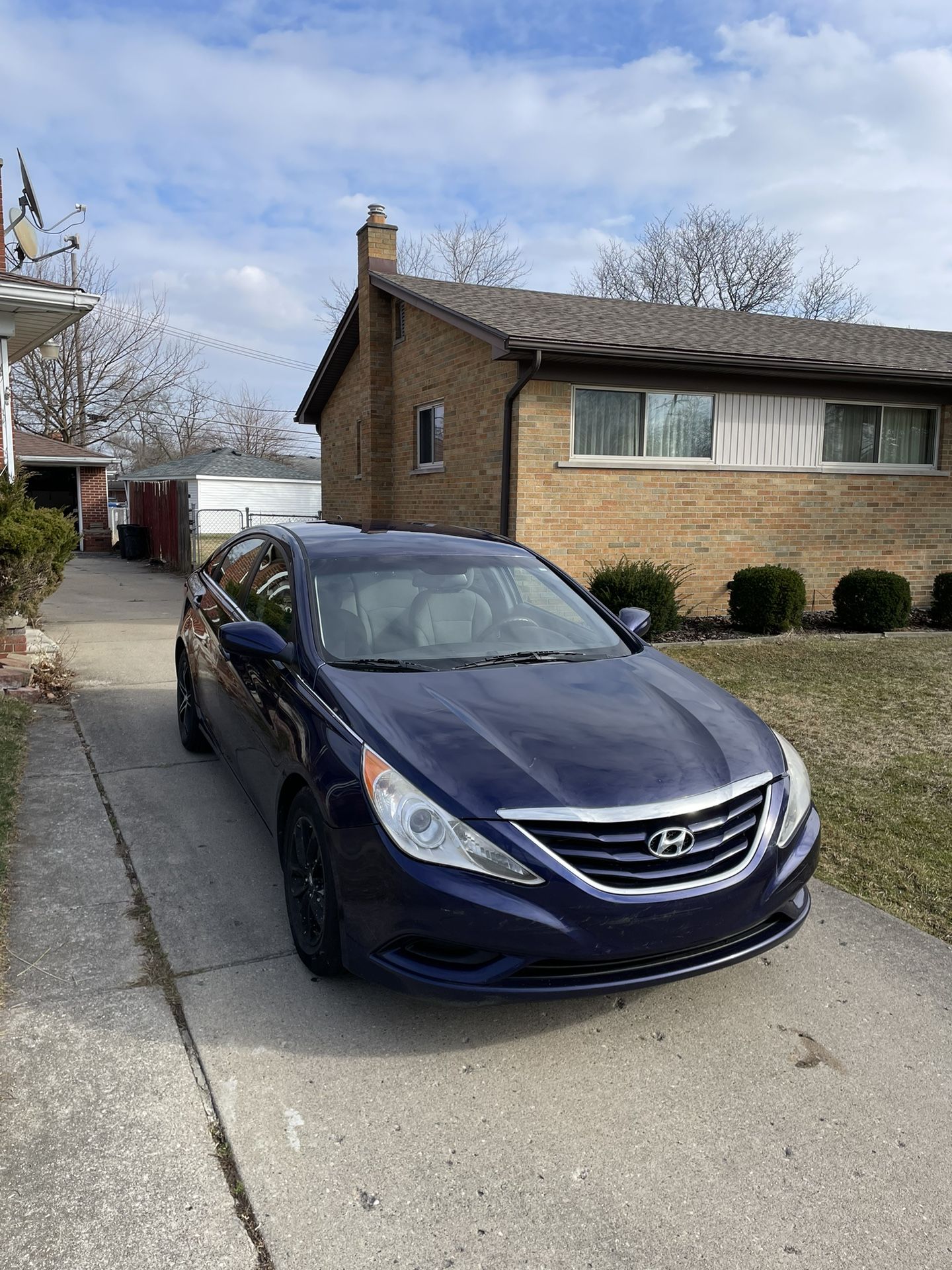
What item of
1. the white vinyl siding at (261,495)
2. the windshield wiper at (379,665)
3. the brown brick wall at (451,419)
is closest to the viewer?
the windshield wiper at (379,665)

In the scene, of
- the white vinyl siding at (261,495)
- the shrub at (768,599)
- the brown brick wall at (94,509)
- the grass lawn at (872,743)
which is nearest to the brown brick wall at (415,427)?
the shrub at (768,599)

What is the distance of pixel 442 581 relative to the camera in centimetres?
429

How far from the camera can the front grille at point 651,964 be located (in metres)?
2.68

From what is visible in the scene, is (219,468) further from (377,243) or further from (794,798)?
(794,798)

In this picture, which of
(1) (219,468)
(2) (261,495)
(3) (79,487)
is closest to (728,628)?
(3) (79,487)

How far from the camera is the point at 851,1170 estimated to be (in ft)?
8.00

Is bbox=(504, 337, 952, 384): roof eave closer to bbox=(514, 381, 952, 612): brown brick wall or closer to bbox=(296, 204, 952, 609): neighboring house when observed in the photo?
bbox=(296, 204, 952, 609): neighboring house

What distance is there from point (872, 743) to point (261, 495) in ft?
116

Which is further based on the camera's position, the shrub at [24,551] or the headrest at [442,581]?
the shrub at [24,551]

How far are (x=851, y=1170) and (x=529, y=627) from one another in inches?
94.5

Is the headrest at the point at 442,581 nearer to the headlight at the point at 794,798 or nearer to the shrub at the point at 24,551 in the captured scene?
the headlight at the point at 794,798

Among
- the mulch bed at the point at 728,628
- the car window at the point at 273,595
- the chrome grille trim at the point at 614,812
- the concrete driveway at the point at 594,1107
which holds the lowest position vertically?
the concrete driveway at the point at 594,1107

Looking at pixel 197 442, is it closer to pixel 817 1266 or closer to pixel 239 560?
pixel 239 560

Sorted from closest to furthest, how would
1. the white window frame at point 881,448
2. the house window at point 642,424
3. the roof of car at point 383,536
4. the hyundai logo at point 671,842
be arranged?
the hyundai logo at point 671,842 → the roof of car at point 383,536 → the house window at point 642,424 → the white window frame at point 881,448
